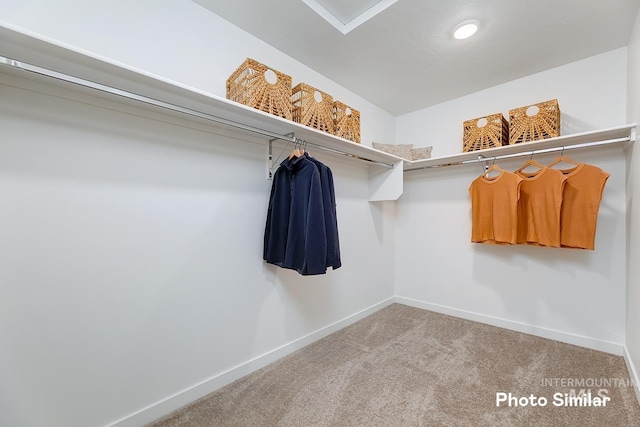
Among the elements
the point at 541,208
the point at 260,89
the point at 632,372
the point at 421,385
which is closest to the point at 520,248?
the point at 541,208

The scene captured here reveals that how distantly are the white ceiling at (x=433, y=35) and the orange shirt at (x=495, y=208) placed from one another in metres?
0.91

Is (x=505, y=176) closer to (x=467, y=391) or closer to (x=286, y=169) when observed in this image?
(x=467, y=391)

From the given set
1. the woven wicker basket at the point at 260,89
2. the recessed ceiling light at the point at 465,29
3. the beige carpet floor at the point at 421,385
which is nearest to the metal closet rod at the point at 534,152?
the recessed ceiling light at the point at 465,29

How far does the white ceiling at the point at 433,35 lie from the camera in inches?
61.9

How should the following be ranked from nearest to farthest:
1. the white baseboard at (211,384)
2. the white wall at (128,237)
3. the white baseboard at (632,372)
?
the white wall at (128,237) < the white baseboard at (211,384) < the white baseboard at (632,372)

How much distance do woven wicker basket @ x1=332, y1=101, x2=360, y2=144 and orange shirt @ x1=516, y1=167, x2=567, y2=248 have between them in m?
1.42

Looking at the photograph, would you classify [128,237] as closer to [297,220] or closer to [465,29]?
[297,220]

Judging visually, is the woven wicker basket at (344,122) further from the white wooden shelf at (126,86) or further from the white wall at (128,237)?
the white wall at (128,237)

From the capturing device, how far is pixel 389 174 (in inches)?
101

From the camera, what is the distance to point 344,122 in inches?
77.0

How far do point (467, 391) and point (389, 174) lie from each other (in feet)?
5.77

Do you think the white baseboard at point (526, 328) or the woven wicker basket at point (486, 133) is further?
the woven wicker basket at point (486, 133)

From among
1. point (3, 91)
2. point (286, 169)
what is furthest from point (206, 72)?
point (3, 91)

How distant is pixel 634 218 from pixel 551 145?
2.21 feet
